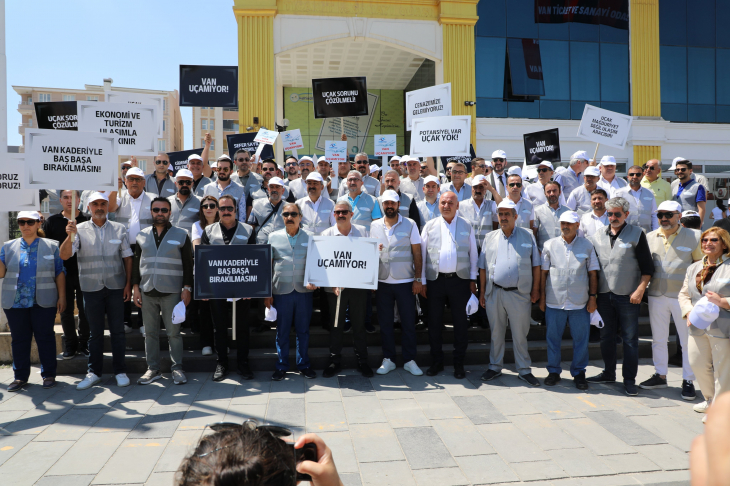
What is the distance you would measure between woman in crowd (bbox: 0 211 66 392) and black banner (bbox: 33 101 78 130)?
282cm

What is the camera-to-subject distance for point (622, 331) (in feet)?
20.4

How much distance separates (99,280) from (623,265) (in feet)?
21.3

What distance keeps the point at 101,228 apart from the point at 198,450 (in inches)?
242

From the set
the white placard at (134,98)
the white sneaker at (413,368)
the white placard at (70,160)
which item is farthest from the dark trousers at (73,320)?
the white sneaker at (413,368)

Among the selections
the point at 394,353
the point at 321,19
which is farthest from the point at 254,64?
the point at 394,353

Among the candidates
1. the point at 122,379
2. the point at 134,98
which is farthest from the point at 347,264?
the point at 134,98

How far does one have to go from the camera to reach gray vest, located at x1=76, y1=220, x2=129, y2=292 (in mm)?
6363

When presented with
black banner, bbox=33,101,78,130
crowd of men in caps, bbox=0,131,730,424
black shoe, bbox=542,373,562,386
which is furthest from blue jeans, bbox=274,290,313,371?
black banner, bbox=33,101,78,130

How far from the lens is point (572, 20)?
A: 20.4 metres

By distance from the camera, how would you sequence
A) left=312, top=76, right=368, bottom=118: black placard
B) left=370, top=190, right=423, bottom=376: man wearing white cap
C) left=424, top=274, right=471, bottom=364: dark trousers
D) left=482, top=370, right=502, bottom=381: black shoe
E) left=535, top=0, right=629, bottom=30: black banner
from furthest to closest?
left=535, top=0, right=629, bottom=30: black banner < left=312, top=76, right=368, bottom=118: black placard < left=370, top=190, right=423, bottom=376: man wearing white cap < left=424, top=274, right=471, bottom=364: dark trousers < left=482, top=370, right=502, bottom=381: black shoe

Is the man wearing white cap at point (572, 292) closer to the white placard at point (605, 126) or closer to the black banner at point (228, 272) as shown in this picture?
the black banner at point (228, 272)

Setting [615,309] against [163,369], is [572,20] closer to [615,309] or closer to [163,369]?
[615,309]

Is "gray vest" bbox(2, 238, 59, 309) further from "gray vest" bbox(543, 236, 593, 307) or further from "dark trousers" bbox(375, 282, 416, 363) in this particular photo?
"gray vest" bbox(543, 236, 593, 307)

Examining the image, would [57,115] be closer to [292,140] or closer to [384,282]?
[292,140]
